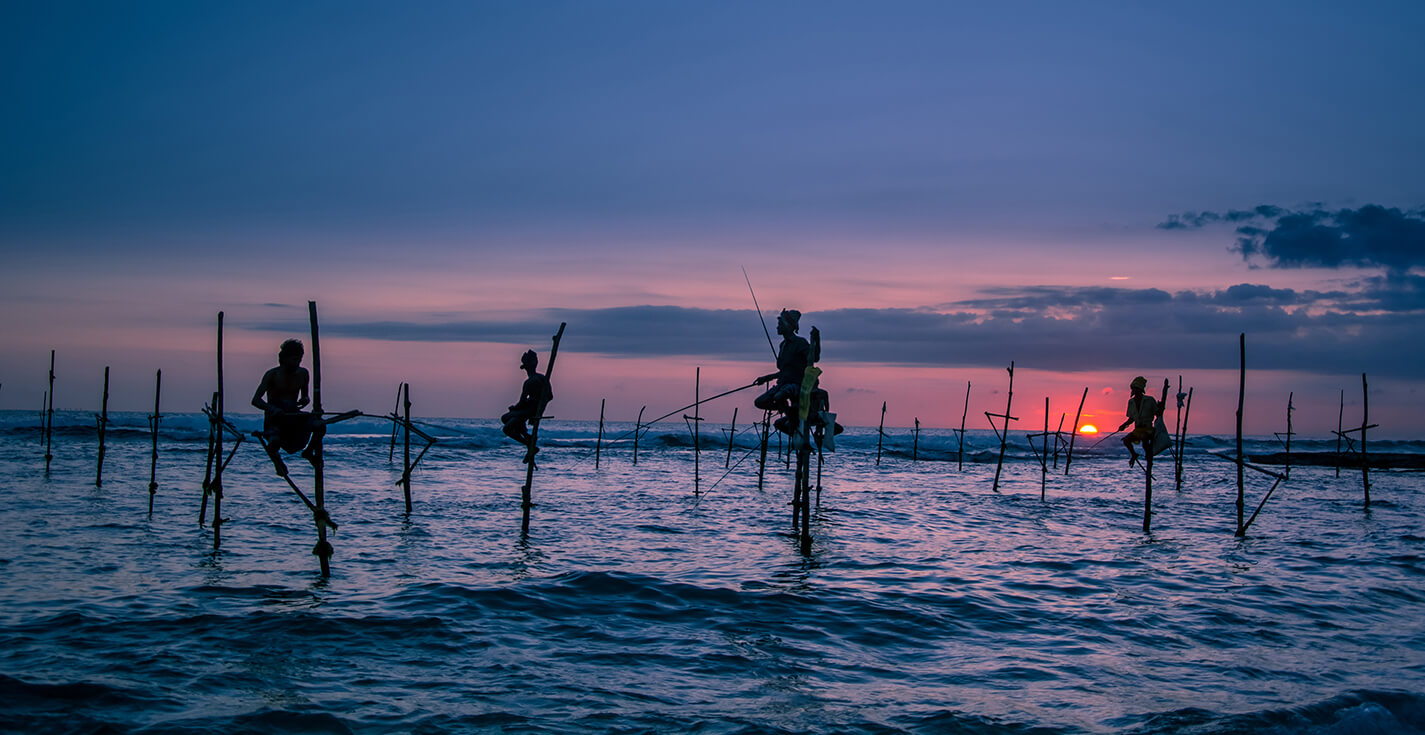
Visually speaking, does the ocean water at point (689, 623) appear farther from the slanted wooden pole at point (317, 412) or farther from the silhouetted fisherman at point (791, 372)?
the silhouetted fisherman at point (791, 372)

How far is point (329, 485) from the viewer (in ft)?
94.4

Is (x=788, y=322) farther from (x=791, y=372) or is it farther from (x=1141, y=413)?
(x=1141, y=413)

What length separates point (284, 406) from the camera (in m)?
11.8

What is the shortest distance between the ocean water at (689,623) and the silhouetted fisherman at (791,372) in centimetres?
268

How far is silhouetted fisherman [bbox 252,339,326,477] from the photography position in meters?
11.6

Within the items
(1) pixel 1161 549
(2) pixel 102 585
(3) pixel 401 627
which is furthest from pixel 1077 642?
(2) pixel 102 585

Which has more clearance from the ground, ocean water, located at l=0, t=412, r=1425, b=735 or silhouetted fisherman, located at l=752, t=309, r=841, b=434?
silhouetted fisherman, located at l=752, t=309, r=841, b=434

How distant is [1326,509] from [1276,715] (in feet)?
80.1

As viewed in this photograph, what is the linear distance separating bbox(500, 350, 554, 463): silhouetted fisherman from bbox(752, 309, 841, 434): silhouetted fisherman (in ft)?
13.5

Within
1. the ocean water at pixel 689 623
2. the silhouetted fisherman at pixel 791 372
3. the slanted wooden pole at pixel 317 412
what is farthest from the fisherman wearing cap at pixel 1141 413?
the slanted wooden pole at pixel 317 412

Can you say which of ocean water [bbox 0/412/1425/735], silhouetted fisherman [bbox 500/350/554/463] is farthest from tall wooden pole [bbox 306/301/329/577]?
silhouetted fisherman [bbox 500/350/554/463]

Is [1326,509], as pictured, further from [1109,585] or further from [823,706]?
[823,706]

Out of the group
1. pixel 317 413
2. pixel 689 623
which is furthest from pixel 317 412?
pixel 689 623

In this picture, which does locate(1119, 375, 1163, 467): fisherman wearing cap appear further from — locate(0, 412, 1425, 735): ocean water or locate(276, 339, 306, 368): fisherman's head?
locate(276, 339, 306, 368): fisherman's head
